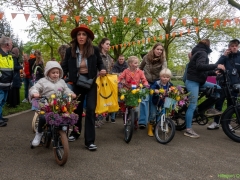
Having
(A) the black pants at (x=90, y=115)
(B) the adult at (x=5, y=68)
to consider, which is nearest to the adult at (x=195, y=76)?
(A) the black pants at (x=90, y=115)

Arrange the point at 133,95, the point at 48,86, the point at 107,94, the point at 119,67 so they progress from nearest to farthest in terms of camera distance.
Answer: the point at 48,86, the point at 107,94, the point at 133,95, the point at 119,67

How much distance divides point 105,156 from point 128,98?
4.28 ft

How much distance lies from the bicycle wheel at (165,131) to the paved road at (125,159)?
111mm

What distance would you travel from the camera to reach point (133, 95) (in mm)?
4723

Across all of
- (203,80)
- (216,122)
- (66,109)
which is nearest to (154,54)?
(203,80)

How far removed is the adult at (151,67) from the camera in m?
5.38

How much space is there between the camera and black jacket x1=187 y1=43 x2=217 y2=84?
484 centimetres

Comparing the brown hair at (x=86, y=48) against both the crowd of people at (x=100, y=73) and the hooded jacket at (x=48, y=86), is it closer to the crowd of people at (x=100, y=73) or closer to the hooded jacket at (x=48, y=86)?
the crowd of people at (x=100, y=73)

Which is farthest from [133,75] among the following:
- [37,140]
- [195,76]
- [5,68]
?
[5,68]

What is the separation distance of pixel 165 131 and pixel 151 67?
1527mm

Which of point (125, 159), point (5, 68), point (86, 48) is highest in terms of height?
point (86, 48)

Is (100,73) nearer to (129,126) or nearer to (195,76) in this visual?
(129,126)

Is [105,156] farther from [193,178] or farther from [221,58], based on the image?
[221,58]

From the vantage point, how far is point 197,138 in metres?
5.10
